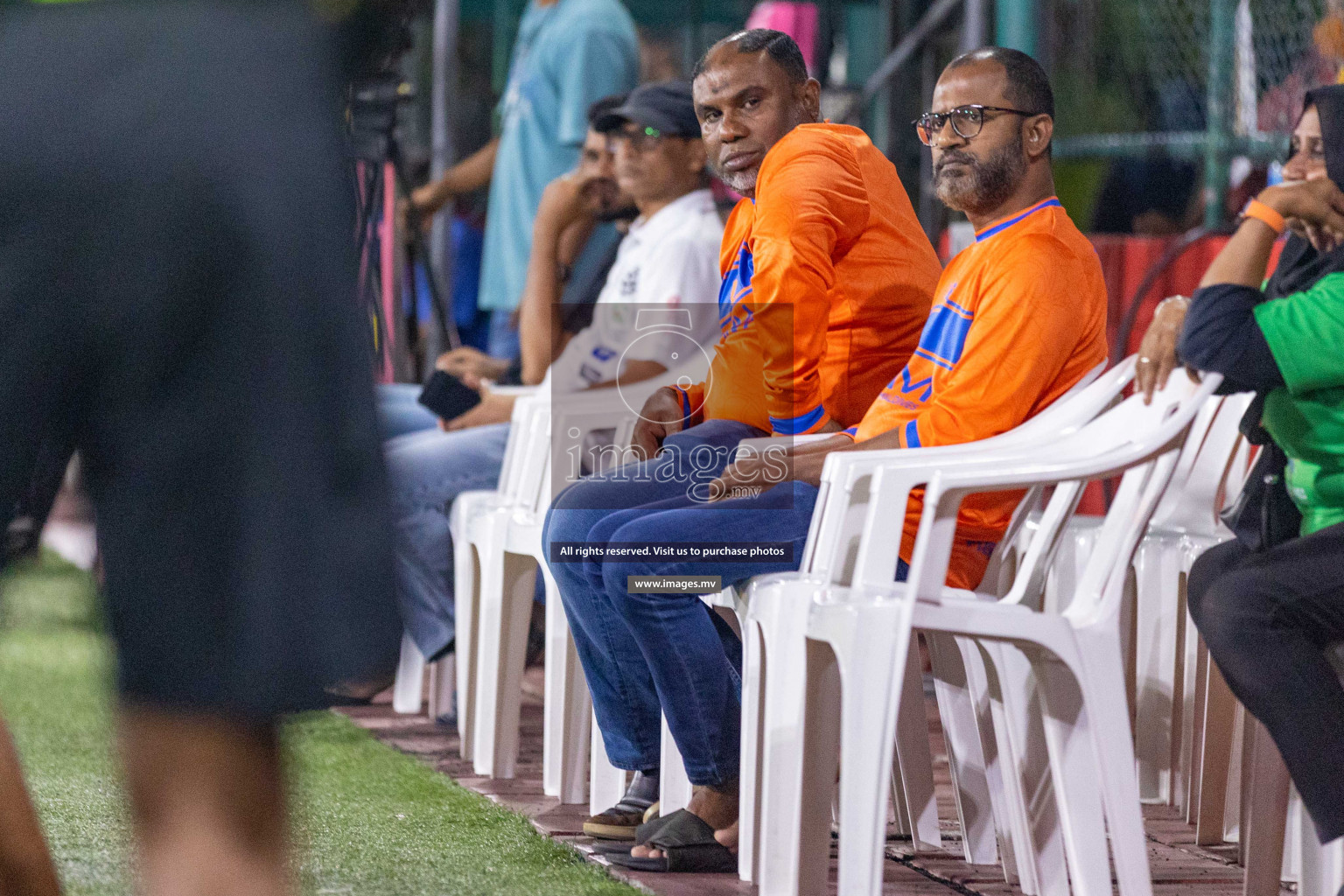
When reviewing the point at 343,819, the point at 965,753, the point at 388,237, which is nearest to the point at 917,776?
the point at 965,753

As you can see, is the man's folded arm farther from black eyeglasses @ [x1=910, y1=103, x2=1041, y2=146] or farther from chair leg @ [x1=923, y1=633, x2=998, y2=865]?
chair leg @ [x1=923, y1=633, x2=998, y2=865]

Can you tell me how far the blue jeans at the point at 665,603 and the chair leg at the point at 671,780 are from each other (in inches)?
3.4

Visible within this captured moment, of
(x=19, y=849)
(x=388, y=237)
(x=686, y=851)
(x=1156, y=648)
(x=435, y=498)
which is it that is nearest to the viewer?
(x=19, y=849)

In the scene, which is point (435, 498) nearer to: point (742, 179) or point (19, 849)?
point (742, 179)

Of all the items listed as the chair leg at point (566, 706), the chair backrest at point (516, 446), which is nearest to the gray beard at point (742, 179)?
the chair backrest at point (516, 446)

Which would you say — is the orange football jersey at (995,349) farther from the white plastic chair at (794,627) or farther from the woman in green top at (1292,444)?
the woman in green top at (1292,444)

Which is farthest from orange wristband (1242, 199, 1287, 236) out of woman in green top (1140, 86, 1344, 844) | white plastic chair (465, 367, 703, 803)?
white plastic chair (465, 367, 703, 803)

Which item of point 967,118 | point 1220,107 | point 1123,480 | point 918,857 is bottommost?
point 918,857

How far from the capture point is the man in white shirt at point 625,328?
3568 millimetres

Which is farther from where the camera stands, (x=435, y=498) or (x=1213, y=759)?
(x=435, y=498)

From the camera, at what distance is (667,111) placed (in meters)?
3.99

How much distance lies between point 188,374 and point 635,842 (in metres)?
1.89

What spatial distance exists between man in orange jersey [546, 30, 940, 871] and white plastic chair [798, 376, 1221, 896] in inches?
14.6

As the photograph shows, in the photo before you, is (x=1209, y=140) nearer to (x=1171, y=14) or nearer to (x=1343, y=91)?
(x=1171, y=14)
